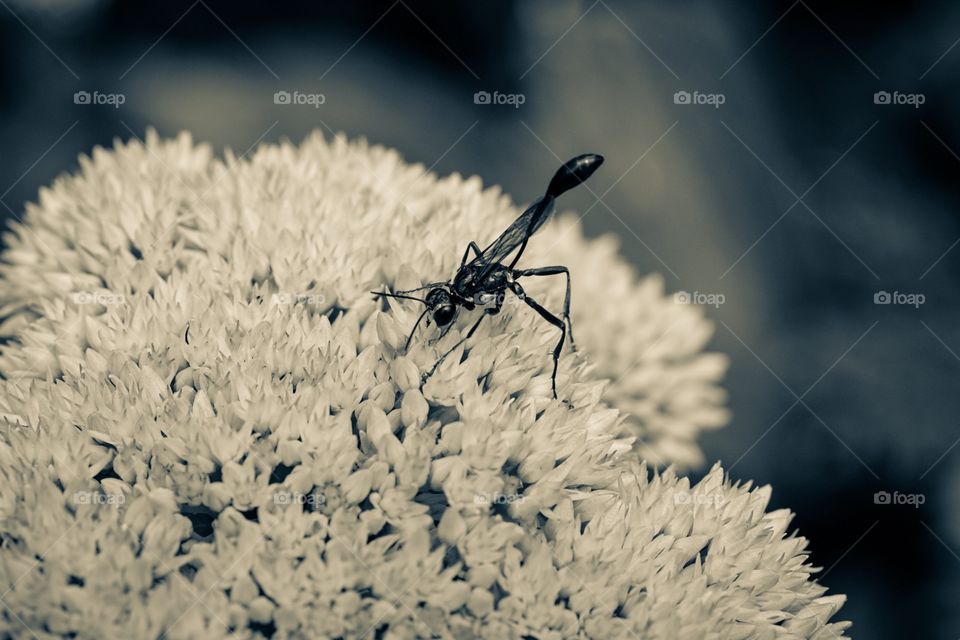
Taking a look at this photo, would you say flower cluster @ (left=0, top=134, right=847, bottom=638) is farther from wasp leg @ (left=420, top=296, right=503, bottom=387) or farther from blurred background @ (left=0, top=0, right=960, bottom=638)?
blurred background @ (left=0, top=0, right=960, bottom=638)

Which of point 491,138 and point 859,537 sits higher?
point 491,138

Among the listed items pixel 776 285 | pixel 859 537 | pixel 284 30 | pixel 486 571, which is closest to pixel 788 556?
pixel 486 571

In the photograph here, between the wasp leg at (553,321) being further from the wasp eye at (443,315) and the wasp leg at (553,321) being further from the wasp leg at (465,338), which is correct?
the wasp eye at (443,315)

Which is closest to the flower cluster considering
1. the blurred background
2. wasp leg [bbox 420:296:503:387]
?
wasp leg [bbox 420:296:503:387]

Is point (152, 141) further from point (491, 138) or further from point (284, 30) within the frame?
point (491, 138)

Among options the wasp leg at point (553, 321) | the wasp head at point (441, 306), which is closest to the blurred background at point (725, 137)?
the wasp leg at point (553, 321)

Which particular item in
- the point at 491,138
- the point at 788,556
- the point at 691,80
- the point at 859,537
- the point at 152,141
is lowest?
the point at 788,556

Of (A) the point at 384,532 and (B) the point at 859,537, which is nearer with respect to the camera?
(A) the point at 384,532

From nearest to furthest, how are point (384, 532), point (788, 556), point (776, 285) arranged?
point (384, 532) < point (788, 556) < point (776, 285)
